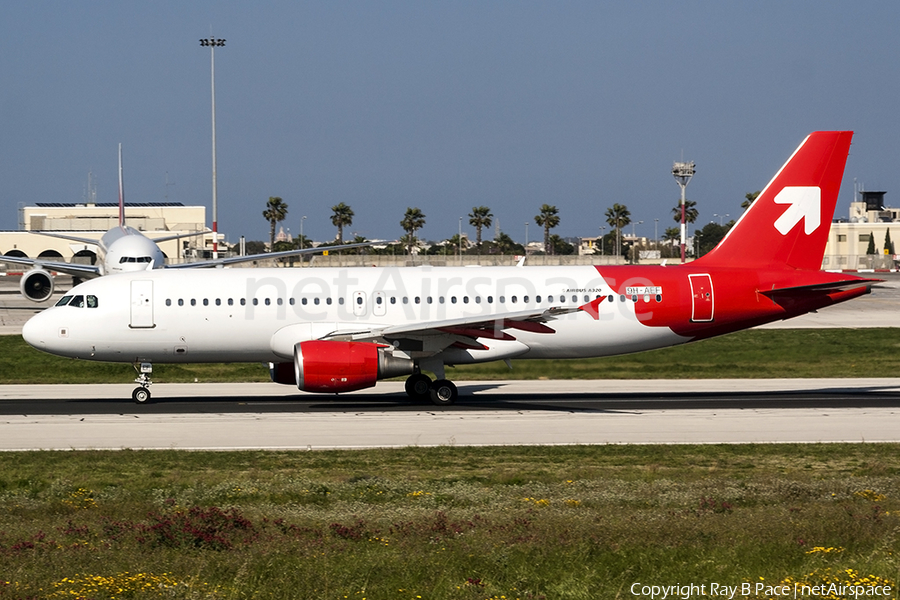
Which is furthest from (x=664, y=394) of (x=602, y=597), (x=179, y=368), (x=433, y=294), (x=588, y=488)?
(x=602, y=597)

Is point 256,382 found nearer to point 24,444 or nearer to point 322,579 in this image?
point 24,444

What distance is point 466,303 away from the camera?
28.1m

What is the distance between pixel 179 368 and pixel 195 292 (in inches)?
369

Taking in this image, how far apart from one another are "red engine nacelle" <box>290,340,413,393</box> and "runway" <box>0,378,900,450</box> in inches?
32.1

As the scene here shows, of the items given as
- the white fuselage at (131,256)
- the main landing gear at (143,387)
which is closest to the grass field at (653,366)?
the main landing gear at (143,387)

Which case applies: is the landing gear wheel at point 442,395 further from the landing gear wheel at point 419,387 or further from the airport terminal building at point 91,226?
the airport terminal building at point 91,226

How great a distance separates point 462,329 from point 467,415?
88.2 inches

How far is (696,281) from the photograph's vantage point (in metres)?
28.0

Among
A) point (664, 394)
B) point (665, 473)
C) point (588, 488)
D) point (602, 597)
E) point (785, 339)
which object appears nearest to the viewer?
point (602, 597)

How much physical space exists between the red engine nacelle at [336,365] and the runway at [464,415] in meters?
0.82

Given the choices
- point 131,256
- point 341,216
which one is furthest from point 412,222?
point 131,256

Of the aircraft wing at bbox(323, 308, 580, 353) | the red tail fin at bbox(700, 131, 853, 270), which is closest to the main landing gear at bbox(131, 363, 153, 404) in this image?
the aircraft wing at bbox(323, 308, 580, 353)

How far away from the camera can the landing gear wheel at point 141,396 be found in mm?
27594

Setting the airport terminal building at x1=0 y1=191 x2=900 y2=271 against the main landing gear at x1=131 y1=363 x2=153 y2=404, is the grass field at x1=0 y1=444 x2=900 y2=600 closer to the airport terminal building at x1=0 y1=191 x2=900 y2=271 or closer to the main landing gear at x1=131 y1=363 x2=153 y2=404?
the main landing gear at x1=131 y1=363 x2=153 y2=404
